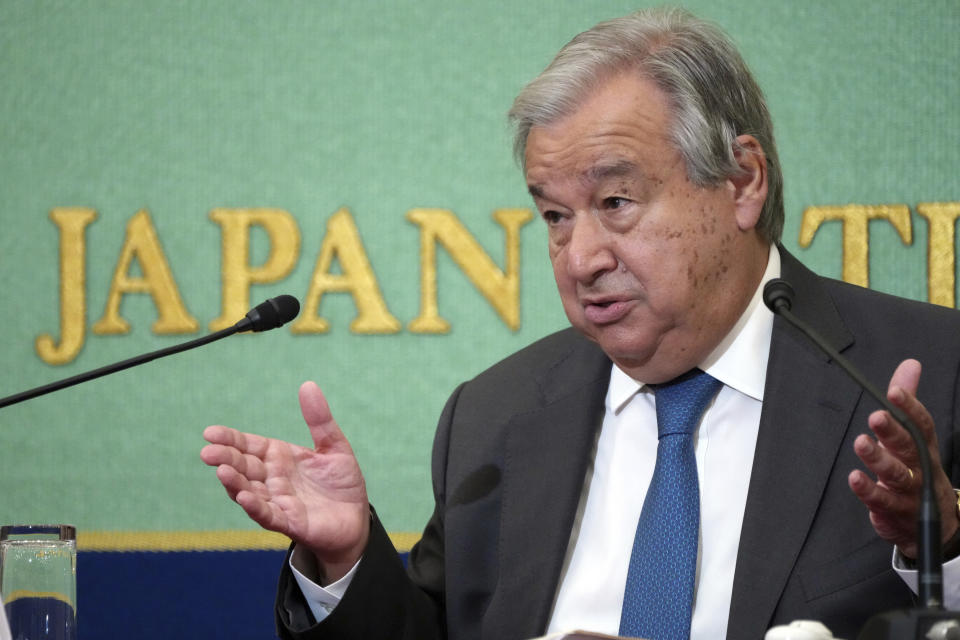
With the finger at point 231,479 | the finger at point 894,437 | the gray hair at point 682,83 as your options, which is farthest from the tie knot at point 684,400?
the finger at point 231,479

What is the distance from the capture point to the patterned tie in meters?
1.50

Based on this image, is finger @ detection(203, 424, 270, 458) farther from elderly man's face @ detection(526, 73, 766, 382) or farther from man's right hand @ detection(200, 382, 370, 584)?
elderly man's face @ detection(526, 73, 766, 382)

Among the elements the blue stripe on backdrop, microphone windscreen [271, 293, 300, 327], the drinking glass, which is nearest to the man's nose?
microphone windscreen [271, 293, 300, 327]

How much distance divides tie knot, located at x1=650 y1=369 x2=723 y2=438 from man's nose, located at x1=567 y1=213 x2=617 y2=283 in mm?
208

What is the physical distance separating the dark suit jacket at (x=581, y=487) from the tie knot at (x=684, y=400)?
0.10 metres

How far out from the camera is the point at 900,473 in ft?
3.73

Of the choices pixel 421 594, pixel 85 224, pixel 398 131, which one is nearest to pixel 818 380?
pixel 421 594

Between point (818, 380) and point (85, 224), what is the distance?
161 cm

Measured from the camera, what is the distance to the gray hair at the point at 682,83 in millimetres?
1605

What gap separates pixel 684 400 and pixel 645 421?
0.09 metres

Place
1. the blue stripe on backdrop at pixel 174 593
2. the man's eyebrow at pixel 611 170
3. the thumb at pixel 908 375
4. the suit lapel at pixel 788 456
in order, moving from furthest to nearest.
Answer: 1. the blue stripe on backdrop at pixel 174 593
2. the man's eyebrow at pixel 611 170
3. the suit lapel at pixel 788 456
4. the thumb at pixel 908 375

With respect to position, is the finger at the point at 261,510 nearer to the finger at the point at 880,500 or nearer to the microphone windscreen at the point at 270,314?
the microphone windscreen at the point at 270,314

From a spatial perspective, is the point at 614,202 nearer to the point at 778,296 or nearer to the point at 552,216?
the point at 552,216

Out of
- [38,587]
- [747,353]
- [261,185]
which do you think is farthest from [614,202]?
[261,185]
